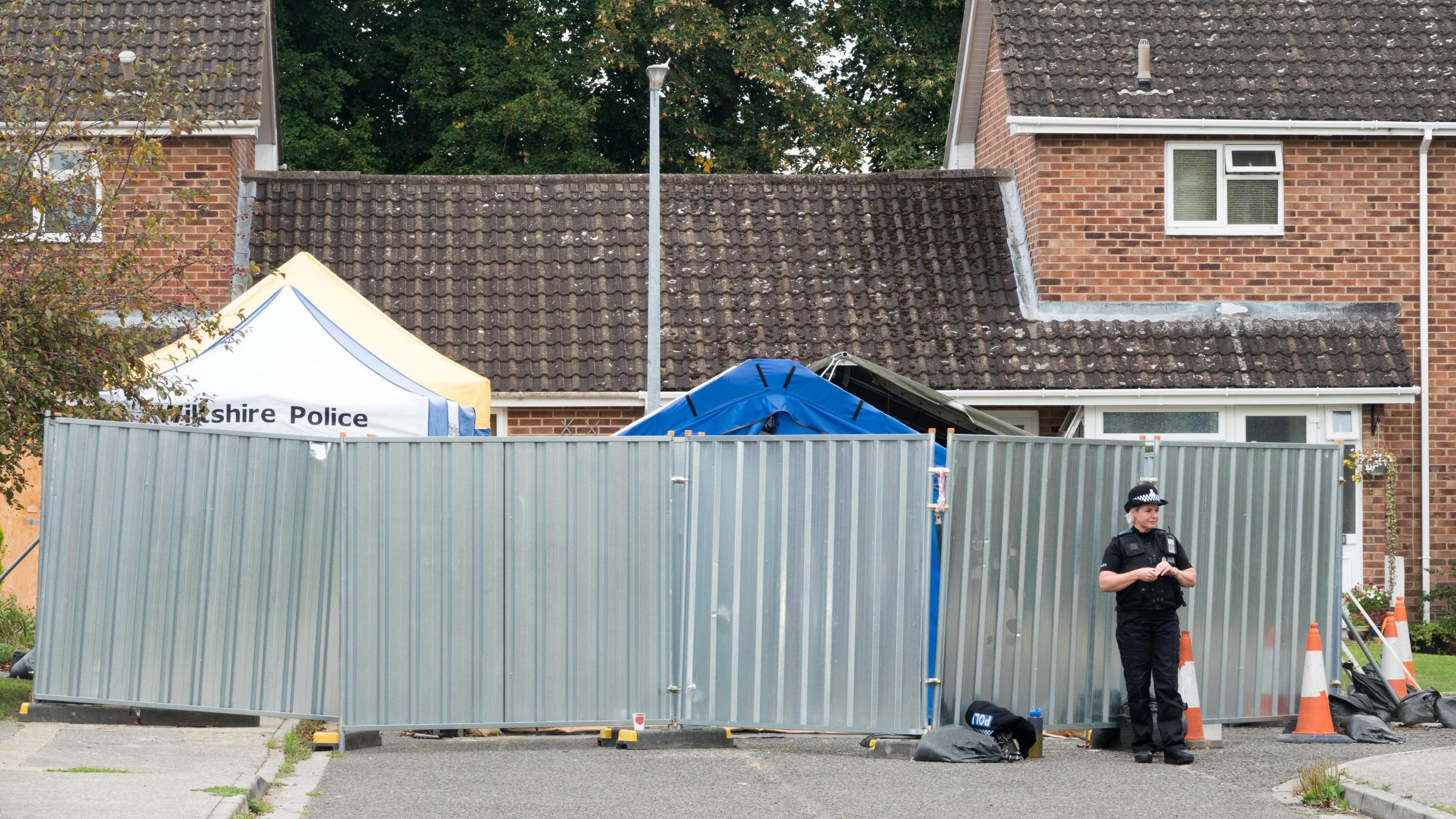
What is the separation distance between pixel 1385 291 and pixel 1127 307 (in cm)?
299

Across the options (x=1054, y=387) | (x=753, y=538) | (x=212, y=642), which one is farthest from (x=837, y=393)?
(x=1054, y=387)

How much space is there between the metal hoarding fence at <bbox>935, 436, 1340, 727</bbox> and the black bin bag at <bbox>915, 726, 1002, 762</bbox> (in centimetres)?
17

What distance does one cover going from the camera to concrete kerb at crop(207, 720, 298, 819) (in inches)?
306

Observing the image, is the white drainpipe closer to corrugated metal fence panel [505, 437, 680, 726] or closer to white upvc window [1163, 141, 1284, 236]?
white upvc window [1163, 141, 1284, 236]

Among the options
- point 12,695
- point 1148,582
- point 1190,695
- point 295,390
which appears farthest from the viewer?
point 295,390

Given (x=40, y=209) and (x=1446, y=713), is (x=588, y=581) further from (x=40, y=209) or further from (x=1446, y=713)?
(x=1446, y=713)

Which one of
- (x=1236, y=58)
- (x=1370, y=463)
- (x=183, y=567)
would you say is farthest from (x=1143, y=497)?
(x=1236, y=58)

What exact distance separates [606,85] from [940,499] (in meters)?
22.7

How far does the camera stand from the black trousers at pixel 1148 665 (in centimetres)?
1013

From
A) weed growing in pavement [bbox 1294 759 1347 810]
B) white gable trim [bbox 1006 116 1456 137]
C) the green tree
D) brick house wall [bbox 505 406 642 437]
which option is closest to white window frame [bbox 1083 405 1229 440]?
white gable trim [bbox 1006 116 1456 137]

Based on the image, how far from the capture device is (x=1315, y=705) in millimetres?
10984

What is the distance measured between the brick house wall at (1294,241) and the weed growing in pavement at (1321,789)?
35.0 ft

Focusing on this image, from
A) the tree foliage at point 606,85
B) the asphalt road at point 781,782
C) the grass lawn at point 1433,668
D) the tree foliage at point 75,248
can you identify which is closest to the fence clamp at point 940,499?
the asphalt road at point 781,782

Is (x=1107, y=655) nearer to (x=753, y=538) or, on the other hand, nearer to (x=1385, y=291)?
(x=753, y=538)
